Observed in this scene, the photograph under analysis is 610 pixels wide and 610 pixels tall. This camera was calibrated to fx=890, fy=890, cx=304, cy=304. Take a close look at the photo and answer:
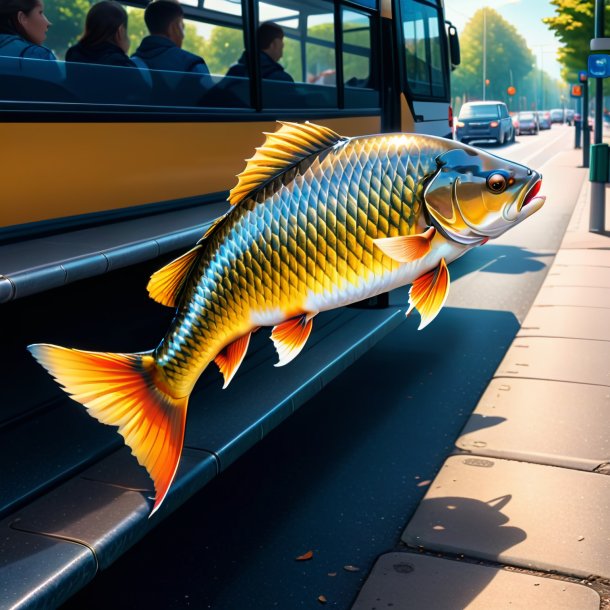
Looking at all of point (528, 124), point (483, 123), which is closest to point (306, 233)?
point (483, 123)

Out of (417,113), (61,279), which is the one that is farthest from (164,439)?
(417,113)

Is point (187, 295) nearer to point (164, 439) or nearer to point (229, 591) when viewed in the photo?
point (164, 439)

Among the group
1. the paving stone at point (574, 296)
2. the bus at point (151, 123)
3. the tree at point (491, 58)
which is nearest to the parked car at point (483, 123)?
the paving stone at point (574, 296)

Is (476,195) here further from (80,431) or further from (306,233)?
(80,431)

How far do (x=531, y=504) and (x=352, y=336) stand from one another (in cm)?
124

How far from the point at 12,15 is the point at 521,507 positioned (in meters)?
2.96

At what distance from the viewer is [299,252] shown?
1574 millimetres

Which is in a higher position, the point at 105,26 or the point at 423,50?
the point at 423,50

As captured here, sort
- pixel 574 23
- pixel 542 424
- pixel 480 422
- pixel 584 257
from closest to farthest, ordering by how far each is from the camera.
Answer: pixel 542 424 < pixel 480 422 < pixel 584 257 < pixel 574 23

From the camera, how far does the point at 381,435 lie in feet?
16.9

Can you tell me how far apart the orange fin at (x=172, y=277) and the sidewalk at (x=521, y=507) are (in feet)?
6.58

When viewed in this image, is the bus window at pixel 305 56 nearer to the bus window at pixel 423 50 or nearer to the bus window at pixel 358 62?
the bus window at pixel 358 62

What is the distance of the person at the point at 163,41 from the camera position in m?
3.80

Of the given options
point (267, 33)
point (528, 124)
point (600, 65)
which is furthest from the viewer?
point (528, 124)
